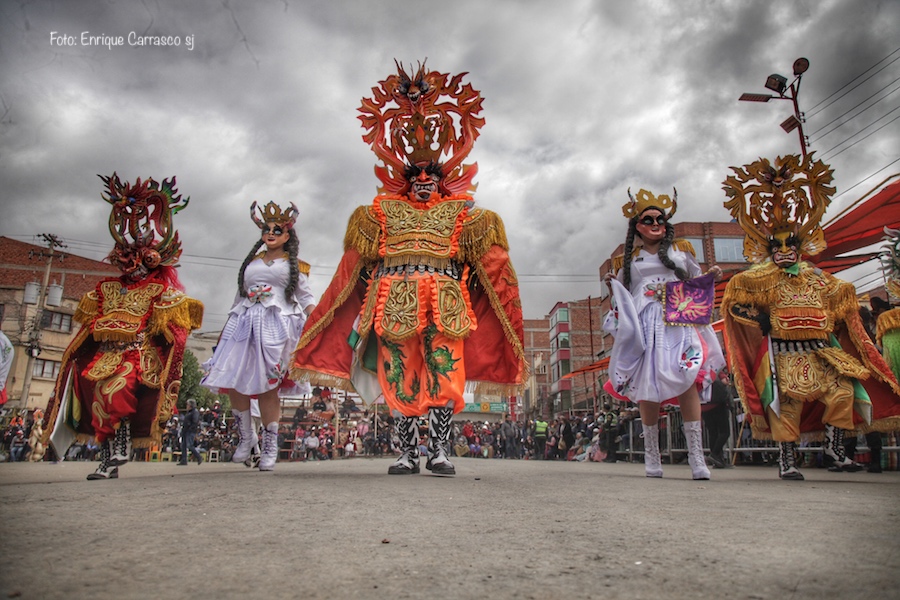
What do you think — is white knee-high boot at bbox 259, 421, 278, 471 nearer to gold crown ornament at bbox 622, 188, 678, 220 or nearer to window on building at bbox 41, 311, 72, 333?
gold crown ornament at bbox 622, 188, 678, 220

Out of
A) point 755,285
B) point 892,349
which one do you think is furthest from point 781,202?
point 892,349

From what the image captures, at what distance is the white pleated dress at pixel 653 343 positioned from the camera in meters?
5.61

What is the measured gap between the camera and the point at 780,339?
19.9ft

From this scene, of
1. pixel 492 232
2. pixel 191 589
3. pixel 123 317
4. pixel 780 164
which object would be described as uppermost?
pixel 780 164

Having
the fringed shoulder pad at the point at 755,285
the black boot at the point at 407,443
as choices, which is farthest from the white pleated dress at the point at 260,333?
the fringed shoulder pad at the point at 755,285

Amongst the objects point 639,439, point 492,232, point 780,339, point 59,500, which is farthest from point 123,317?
point 639,439

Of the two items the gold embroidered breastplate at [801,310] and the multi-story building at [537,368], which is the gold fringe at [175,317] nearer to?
the gold embroidered breastplate at [801,310]

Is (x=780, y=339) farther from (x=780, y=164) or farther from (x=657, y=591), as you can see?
(x=657, y=591)

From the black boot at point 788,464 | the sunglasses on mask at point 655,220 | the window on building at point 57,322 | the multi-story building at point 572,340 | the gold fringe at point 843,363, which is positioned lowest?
the black boot at point 788,464

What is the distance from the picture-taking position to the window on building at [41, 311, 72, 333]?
36750mm

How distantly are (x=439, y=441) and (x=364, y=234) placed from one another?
1.88 metres

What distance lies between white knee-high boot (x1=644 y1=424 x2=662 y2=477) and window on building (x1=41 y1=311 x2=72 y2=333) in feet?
129

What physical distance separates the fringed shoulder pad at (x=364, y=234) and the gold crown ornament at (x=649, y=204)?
8.55 feet

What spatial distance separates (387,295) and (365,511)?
2.70 metres
